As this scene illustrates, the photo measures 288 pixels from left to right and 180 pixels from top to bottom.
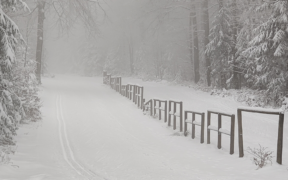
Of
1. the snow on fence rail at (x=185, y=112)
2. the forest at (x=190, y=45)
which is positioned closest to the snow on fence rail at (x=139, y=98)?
the snow on fence rail at (x=185, y=112)

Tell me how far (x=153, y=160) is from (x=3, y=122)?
380 centimetres

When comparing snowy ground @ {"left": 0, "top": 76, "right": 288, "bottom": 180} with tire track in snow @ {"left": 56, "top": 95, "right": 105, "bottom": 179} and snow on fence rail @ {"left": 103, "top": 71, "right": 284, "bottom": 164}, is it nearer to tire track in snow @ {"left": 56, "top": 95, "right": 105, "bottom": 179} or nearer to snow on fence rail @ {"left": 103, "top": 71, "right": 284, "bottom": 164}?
tire track in snow @ {"left": 56, "top": 95, "right": 105, "bottom": 179}

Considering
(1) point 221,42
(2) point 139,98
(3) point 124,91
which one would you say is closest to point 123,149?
(2) point 139,98

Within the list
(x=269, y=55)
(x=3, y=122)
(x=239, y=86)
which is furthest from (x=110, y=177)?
(x=239, y=86)

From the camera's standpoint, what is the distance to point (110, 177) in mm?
5996

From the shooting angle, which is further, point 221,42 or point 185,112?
point 221,42

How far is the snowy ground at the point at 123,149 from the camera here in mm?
6051

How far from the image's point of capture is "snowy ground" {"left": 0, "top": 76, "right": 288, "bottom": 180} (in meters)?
6.05

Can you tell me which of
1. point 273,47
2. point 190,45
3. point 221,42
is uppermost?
point 190,45

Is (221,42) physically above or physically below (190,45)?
below

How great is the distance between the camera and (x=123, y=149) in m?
8.17

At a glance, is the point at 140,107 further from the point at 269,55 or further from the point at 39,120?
the point at 269,55

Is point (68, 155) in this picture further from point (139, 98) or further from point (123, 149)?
point (139, 98)

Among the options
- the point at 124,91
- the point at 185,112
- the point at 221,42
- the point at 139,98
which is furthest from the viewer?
the point at 221,42
